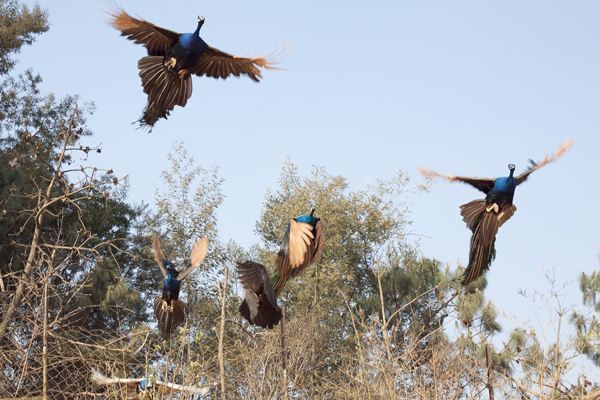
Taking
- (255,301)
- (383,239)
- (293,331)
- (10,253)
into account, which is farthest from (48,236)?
(255,301)

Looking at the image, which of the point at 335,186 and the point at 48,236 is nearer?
the point at 48,236

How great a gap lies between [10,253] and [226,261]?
4.45m

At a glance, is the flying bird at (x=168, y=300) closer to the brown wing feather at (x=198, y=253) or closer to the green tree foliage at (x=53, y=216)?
the brown wing feather at (x=198, y=253)

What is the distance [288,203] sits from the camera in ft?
74.0

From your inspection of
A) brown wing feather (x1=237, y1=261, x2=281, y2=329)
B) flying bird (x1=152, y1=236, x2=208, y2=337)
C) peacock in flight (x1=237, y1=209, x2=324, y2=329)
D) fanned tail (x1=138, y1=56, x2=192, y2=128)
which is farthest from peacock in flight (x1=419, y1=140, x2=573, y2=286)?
flying bird (x1=152, y1=236, x2=208, y2=337)

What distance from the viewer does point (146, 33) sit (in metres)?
8.09

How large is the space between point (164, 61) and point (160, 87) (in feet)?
0.79

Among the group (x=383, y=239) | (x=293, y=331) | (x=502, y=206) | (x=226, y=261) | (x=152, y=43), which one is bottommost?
(x=502, y=206)

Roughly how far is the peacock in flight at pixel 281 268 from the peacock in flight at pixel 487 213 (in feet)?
3.66

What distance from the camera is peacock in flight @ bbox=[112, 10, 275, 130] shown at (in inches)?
309

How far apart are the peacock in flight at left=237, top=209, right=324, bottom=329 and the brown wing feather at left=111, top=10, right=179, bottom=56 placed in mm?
1631

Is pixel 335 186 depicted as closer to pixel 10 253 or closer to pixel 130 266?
pixel 130 266

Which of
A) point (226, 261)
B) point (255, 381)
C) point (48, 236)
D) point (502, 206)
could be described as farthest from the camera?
point (226, 261)

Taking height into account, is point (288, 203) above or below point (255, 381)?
above
